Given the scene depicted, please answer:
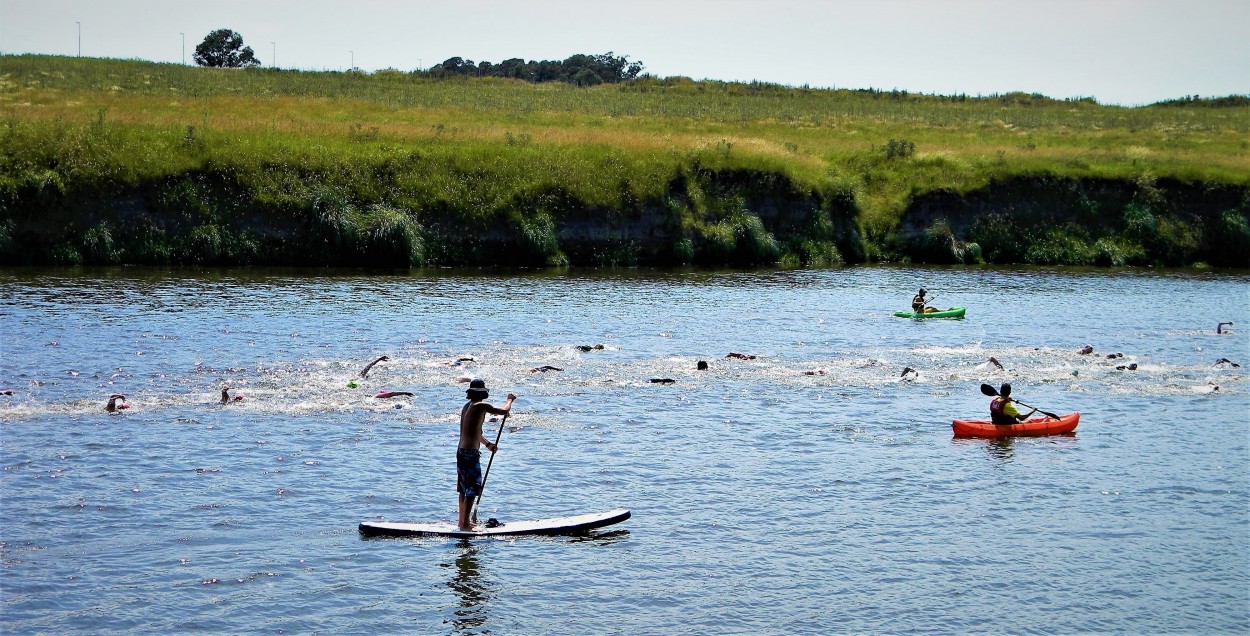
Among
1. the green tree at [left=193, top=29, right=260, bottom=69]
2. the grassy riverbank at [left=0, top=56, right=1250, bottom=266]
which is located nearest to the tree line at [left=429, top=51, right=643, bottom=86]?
the green tree at [left=193, top=29, right=260, bottom=69]

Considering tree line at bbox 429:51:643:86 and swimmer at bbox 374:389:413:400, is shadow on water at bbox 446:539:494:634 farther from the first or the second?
tree line at bbox 429:51:643:86

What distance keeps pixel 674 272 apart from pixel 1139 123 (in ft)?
209

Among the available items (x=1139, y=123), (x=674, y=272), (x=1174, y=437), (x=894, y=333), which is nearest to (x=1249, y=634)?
(x=1174, y=437)

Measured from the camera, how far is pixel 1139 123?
350ft

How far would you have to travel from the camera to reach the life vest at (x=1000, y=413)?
27094mm

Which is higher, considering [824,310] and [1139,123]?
[1139,123]

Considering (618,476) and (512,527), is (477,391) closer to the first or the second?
(512,527)

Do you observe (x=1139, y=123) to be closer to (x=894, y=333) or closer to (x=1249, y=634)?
(x=894, y=333)

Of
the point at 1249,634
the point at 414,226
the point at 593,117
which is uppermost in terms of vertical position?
the point at 593,117

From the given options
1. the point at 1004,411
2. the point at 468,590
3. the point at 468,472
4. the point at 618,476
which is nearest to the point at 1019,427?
the point at 1004,411

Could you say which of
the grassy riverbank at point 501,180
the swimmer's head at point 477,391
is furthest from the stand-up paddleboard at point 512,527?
the grassy riverbank at point 501,180

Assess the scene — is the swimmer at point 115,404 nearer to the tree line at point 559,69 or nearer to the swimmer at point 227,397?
the swimmer at point 227,397

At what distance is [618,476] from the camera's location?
75.3 feet

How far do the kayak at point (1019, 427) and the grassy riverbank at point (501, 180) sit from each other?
1491 inches
